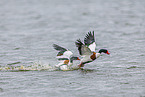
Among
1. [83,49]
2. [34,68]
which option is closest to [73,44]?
[34,68]

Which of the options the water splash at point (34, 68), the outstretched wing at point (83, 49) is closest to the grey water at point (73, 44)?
the water splash at point (34, 68)

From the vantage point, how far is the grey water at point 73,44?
968 centimetres

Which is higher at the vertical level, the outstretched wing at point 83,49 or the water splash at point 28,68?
the outstretched wing at point 83,49

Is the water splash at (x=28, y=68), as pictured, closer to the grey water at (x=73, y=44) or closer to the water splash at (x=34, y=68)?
the water splash at (x=34, y=68)

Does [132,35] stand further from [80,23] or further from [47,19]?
[47,19]

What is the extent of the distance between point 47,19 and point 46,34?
5.96 meters

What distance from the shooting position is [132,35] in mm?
18125

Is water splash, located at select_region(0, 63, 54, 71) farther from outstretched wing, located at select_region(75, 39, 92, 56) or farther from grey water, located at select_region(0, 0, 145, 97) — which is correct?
outstretched wing, located at select_region(75, 39, 92, 56)

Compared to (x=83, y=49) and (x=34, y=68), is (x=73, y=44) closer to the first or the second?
(x=34, y=68)

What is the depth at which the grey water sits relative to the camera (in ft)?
31.8

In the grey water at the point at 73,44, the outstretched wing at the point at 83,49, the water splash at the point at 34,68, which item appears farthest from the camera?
the water splash at the point at 34,68

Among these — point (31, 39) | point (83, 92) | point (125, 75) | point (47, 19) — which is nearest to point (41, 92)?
point (83, 92)

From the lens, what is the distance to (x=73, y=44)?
53.3 feet

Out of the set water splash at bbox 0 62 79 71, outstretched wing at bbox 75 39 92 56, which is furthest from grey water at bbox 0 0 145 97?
outstretched wing at bbox 75 39 92 56
